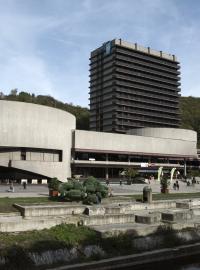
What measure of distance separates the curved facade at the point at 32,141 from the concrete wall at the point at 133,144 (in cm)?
1199

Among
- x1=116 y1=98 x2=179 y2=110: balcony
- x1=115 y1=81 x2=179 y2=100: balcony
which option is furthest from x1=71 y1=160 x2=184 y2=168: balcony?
x1=115 y1=81 x2=179 y2=100: balcony

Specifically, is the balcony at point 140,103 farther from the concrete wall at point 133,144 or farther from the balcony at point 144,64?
the concrete wall at point 133,144

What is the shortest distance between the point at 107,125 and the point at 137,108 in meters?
13.7

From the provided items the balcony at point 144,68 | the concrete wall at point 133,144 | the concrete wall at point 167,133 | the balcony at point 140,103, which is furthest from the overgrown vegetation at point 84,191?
the balcony at point 144,68

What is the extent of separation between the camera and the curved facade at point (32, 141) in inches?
3423

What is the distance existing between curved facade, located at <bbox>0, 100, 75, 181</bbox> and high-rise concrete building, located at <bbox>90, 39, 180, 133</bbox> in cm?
6974

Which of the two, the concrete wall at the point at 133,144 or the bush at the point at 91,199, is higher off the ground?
the concrete wall at the point at 133,144

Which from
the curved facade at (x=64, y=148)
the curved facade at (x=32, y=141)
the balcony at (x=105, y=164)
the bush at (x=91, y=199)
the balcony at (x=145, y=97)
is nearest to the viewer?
the bush at (x=91, y=199)

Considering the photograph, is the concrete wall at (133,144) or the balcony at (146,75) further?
the balcony at (146,75)

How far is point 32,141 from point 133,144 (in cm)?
3811

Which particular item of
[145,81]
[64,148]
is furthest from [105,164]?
[145,81]

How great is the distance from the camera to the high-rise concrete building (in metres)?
166

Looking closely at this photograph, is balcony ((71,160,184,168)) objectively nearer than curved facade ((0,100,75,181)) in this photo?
No

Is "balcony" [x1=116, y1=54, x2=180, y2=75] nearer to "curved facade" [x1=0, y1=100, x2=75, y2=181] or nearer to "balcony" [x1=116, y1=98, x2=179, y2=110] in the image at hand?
"balcony" [x1=116, y1=98, x2=179, y2=110]
